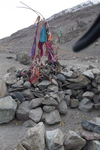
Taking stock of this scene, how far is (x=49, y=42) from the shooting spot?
493 cm

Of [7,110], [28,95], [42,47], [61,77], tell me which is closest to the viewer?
[7,110]

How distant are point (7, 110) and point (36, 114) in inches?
31.9

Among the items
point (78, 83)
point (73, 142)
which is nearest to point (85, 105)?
point (78, 83)

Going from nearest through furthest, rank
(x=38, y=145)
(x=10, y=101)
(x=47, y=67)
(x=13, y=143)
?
(x=38, y=145)
(x=13, y=143)
(x=10, y=101)
(x=47, y=67)

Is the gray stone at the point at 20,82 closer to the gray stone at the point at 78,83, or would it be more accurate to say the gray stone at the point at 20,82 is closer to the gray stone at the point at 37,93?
the gray stone at the point at 37,93

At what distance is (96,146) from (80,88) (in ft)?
9.27

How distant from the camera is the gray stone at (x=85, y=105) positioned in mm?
4652

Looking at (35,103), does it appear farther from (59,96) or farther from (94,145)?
(94,145)

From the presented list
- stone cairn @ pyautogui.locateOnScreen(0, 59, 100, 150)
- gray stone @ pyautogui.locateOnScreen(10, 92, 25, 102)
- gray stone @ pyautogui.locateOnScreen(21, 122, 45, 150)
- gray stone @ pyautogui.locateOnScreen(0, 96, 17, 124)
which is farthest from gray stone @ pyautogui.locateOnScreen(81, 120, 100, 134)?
gray stone @ pyautogui.locateOnScreen(10, 92, 25, 102)

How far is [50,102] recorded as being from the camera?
13.8ft

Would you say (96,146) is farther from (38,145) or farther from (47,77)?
(47,77)

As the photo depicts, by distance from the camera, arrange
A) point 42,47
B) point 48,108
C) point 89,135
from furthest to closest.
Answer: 1. point 42,47
2. point 48,108
3. point 89,135

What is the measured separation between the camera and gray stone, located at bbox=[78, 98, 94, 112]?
465 centimetres

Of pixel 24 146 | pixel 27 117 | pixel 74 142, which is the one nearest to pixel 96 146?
pixel 74 142
